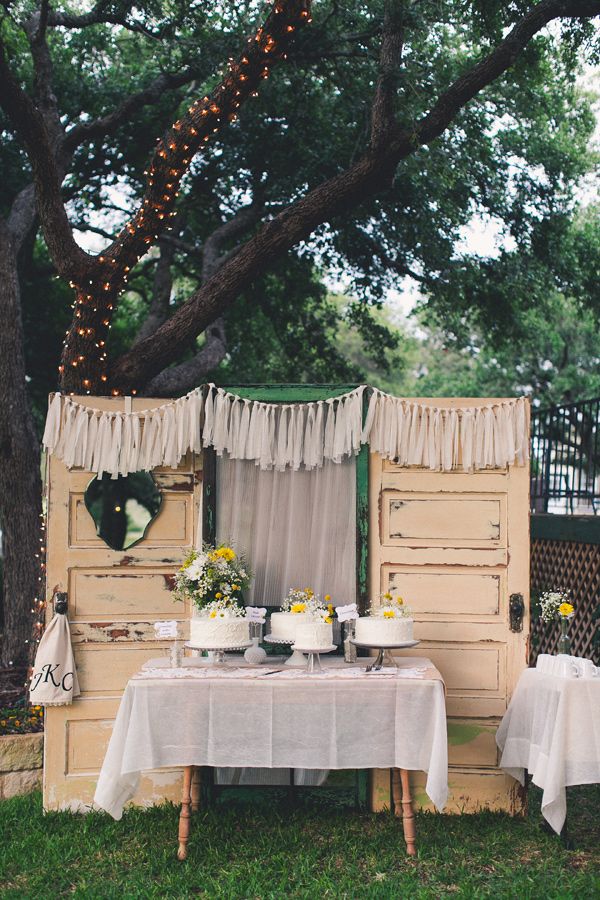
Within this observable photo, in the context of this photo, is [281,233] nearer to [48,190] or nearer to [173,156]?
[173,156]

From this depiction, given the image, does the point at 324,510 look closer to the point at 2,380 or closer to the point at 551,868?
the point at 551,868

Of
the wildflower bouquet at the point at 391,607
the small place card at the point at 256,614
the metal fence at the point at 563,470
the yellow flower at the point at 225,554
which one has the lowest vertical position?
the small place card at the point at 256,614

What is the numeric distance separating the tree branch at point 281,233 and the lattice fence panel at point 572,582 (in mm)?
4094

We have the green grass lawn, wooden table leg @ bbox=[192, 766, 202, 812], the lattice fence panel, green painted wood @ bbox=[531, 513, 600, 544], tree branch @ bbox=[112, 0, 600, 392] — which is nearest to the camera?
the green grass lawn

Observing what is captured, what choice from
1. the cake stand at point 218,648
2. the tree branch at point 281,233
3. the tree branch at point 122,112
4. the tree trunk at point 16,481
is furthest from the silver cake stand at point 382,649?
the tree branch at point 122,112

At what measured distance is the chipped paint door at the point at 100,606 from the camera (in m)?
5.64

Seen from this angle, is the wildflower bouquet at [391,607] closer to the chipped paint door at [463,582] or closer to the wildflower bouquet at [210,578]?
the chipped paint door at [463,582]

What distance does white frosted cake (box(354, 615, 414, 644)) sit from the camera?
16.9ft

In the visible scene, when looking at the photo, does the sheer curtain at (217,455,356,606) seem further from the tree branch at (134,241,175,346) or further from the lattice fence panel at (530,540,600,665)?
the tree branch at (134,241,175,346)

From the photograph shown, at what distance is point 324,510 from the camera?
588cm

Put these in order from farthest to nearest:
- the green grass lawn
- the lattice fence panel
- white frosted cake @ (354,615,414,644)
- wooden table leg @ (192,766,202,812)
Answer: the lattice fence panel, wooden table leg @ (192,766,202,812), white frosted cake @ (354,615,414,644), the green grass lawn

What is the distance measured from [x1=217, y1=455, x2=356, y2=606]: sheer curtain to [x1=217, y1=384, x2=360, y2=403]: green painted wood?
45 cm

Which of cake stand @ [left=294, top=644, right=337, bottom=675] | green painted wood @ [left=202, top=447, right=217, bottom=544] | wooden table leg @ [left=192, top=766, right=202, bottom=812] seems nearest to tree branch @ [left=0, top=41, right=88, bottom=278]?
green painted wood @ [left=202, top=447, right=217, bottom=544]

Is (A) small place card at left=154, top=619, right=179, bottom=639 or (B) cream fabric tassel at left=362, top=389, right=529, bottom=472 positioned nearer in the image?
(A) small place card at left=154, top=619, right=179, bottom=639
